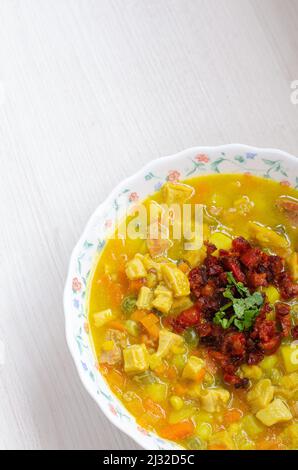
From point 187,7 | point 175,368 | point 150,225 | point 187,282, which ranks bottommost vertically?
point 175,368

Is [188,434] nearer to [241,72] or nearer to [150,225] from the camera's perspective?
[150,225]

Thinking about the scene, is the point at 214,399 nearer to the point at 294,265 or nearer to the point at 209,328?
the point at 209,328

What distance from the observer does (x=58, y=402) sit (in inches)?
157

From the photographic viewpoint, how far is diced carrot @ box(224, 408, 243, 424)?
3.69 meters

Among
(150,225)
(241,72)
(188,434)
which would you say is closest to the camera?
(188,434)

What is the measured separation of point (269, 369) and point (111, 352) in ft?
2.65

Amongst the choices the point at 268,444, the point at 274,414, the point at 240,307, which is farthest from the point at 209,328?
the point at 268,444

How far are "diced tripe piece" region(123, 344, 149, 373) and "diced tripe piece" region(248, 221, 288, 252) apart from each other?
0.84 meters

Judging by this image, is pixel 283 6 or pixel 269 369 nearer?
pixel 269 369

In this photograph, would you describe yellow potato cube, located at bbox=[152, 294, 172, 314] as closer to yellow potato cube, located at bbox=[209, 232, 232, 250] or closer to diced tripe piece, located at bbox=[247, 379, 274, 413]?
yellow potato cube, located at bbox=[209, 232, 232, 250]

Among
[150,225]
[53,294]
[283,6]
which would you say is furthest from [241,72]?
[53,294]

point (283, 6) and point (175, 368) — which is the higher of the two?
point (283, 6)

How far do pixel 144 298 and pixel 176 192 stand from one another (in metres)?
0.62

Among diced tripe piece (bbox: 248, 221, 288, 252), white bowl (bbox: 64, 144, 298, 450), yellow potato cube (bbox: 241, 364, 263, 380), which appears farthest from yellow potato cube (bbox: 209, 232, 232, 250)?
yellow potato cube (bbox: 241, 364, 263, 380)
